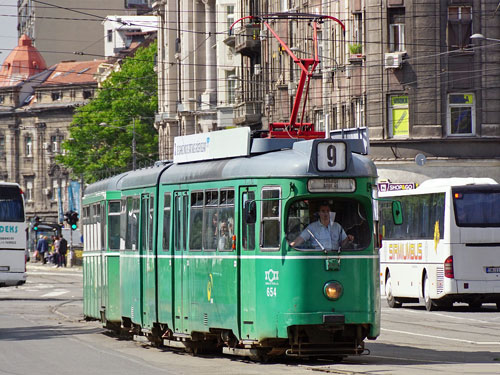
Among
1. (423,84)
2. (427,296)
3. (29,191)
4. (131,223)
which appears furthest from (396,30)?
(29,191)

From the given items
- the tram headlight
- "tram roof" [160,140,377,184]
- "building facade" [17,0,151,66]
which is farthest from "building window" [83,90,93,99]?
the tram headlight

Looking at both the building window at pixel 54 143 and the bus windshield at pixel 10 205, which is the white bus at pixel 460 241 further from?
the building window at pixel 54 143

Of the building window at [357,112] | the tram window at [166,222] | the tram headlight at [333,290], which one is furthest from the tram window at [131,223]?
the building window at [357,112]

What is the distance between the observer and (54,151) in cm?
13725

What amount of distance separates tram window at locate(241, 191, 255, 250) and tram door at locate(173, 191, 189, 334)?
1729 millimetres

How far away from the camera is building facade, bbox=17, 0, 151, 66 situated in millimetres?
133375

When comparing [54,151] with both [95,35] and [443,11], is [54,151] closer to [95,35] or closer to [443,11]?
[95,35]

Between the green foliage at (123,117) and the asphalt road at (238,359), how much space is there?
64.0m

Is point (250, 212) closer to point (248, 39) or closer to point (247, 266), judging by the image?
point (247, 266)

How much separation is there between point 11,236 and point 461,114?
16.6m

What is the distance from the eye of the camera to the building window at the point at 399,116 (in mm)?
48438

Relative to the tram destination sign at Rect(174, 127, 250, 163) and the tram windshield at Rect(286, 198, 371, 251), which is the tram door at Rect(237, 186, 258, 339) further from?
the tram destination sign at Rect(174, 127, 250, 163)

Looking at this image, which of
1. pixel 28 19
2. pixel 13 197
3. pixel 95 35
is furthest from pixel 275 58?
pixel 28 19

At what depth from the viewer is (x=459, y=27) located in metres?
47.7
